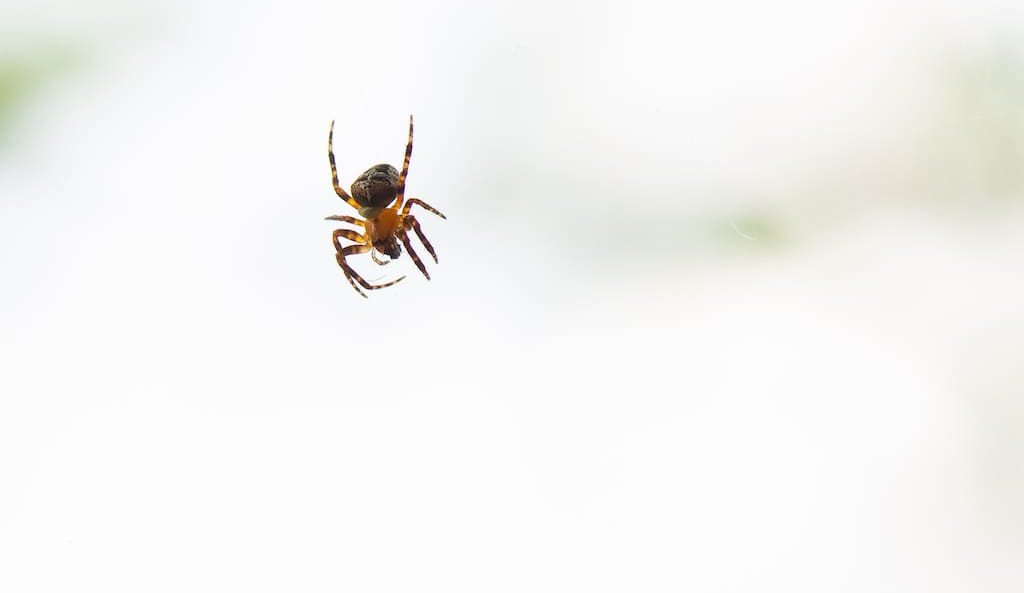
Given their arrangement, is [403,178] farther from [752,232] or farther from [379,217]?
[752,232]

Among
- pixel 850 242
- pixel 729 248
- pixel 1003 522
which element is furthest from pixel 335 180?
pixel 1003 522

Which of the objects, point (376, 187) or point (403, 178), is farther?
point (403, 178)

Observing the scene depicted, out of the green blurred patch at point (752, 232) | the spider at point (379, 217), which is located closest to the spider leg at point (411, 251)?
the spider at point (379, 217)

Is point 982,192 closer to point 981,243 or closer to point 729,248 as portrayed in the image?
point 981,243

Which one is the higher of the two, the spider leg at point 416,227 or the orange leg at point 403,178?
the orange leg at point 403,178

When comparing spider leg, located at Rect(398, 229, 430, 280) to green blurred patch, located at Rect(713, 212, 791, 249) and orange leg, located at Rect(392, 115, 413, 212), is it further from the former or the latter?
green blurred patch, located at Rect(713, 212, 791, 249)

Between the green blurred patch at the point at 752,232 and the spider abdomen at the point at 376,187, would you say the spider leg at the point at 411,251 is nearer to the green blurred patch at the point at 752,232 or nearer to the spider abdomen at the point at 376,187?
the spider abdomen at the point at 376,187

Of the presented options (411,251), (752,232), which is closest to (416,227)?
(411,251)
